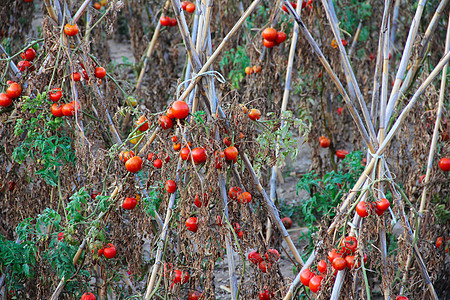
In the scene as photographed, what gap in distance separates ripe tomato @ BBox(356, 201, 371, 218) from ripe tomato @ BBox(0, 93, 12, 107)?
1.18 meters

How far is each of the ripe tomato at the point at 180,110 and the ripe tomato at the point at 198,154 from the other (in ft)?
0.31

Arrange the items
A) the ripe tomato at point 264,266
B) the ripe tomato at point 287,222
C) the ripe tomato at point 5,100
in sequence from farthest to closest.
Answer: the ripe tomato at point 287,222 → the ripe tomato at point 5,100 → the ripe tomato at point 264,266

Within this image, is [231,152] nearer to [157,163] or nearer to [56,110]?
[157,163]

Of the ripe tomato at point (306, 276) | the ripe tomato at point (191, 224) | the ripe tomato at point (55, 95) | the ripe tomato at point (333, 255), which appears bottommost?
the ripe tomato at point (306, 276)

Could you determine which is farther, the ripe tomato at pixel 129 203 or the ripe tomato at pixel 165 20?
the ripe tomato at pixel 165 20

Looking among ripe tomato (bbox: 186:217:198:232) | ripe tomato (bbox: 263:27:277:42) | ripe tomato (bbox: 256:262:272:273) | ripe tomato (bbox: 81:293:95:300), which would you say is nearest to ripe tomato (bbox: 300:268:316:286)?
ripe tomato (bbox: 256:262:272:273)

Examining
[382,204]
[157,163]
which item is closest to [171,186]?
[157,163]

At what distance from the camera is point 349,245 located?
125 cm

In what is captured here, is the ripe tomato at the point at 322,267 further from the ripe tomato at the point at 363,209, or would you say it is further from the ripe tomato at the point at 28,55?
the ripe tomato at the point at 28,55

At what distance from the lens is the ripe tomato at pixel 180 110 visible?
1.21m

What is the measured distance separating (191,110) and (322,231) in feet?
1.66

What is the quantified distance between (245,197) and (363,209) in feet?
1.06

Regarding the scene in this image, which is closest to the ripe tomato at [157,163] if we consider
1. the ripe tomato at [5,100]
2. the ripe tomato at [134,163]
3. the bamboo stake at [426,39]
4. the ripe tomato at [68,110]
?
the ripe tomato at [134,163]

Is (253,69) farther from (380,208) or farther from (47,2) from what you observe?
(380,208)
